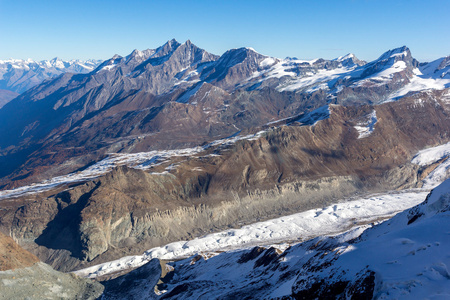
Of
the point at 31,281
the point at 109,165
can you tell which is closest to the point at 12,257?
the point at 31,281

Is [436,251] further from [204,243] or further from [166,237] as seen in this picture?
[166,237]

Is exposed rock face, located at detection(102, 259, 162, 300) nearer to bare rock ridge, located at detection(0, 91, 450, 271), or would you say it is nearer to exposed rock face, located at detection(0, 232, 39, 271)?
exposed rock face, located at detection(0, 232, 39, 271)

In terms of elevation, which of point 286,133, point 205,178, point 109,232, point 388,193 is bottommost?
point 388,193

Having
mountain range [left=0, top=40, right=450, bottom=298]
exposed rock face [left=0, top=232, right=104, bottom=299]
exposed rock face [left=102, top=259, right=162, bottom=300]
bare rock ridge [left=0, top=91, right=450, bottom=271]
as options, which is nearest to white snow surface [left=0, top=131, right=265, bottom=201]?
mountain range [left=0, top=40, right=450, bottom=298]

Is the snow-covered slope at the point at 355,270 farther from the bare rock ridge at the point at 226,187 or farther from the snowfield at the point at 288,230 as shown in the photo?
the bare rock ridge at the point at 226,187

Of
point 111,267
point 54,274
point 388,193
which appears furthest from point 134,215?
point 388,193

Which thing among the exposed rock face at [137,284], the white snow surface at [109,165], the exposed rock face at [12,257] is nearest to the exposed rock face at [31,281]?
the exposed rock face at [12,257]
